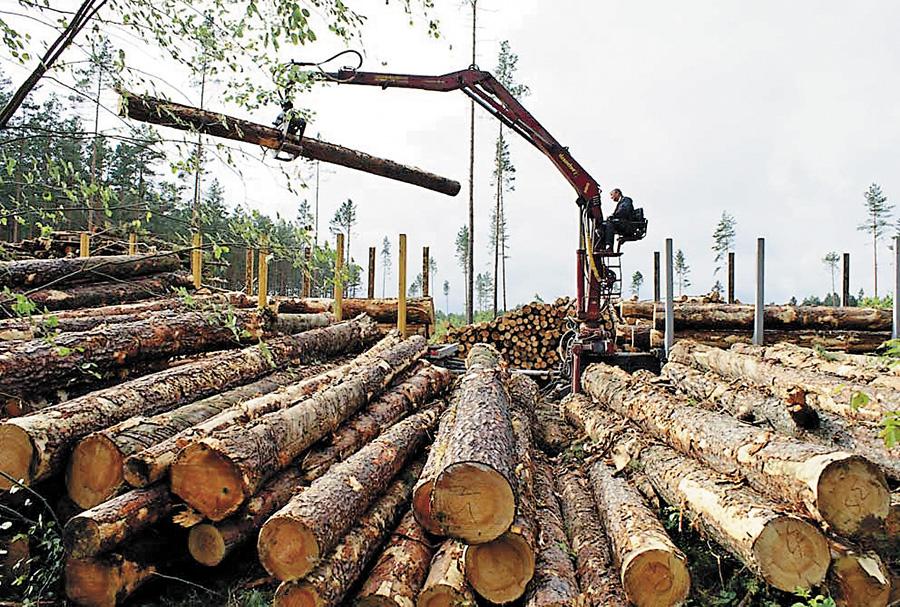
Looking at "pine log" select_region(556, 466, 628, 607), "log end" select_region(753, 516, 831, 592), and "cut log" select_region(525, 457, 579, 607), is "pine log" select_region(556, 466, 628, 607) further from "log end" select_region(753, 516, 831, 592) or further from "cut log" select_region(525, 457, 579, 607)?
"log end" select_region(753, 516, 831, 592)

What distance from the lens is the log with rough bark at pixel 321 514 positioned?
3412mm

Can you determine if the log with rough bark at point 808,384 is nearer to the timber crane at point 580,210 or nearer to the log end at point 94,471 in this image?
the timber crane at point 580,210

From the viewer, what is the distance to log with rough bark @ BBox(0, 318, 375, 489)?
3.84 metres

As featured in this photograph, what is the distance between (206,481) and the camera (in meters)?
3.82

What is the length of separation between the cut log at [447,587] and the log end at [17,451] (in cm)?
259

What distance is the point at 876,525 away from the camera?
332 cm

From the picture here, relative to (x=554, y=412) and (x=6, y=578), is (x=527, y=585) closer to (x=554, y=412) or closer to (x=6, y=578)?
(x=6, y=578)

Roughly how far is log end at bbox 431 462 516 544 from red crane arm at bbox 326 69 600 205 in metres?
6.45

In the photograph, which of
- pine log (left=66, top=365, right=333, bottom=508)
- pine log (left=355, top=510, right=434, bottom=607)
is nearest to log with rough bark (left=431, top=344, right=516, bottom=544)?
pine log (left=355, top=510, right=434, bottom=607)

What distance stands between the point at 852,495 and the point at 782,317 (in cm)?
874

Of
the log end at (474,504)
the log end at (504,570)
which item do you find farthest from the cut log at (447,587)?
the log end at (474,504)

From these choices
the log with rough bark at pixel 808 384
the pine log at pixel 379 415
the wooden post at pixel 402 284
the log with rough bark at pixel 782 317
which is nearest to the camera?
the log with rough bark at pixel 808 384

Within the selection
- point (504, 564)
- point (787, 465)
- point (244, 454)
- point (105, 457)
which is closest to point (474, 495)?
point (504, 564)

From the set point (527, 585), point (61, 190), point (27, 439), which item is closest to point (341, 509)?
point (527, 585)
